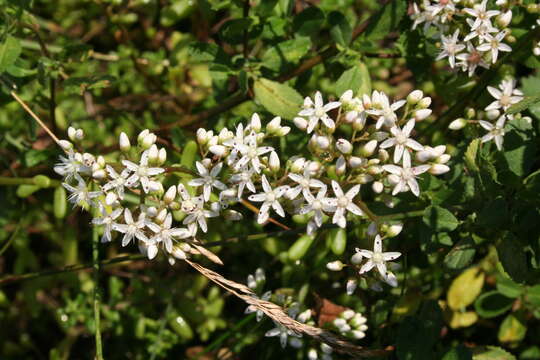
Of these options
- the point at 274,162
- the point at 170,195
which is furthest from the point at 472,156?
the point at 170,195

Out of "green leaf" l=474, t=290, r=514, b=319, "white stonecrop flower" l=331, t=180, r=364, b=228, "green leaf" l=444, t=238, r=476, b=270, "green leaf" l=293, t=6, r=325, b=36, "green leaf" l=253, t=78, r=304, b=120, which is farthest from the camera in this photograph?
"green leaf" l=474, t=290, r=514, b=319

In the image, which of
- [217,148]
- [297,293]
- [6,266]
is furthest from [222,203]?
[6,266]

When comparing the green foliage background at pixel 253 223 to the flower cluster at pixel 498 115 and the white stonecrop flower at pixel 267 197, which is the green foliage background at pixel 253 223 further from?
the white stonecrop flower at pixel 267 197

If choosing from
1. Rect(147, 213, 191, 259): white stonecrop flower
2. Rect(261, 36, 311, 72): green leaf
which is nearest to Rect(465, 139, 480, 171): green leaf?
Rect(261, 36, 311, 72): green leaf

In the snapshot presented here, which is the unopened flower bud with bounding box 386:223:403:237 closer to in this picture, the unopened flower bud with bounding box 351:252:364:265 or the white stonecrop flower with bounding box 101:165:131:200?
the unopened flower bud with bounding box 351:252:364:265

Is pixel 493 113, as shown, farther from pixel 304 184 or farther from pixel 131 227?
pixel 131 227

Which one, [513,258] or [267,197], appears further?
[513,258]
